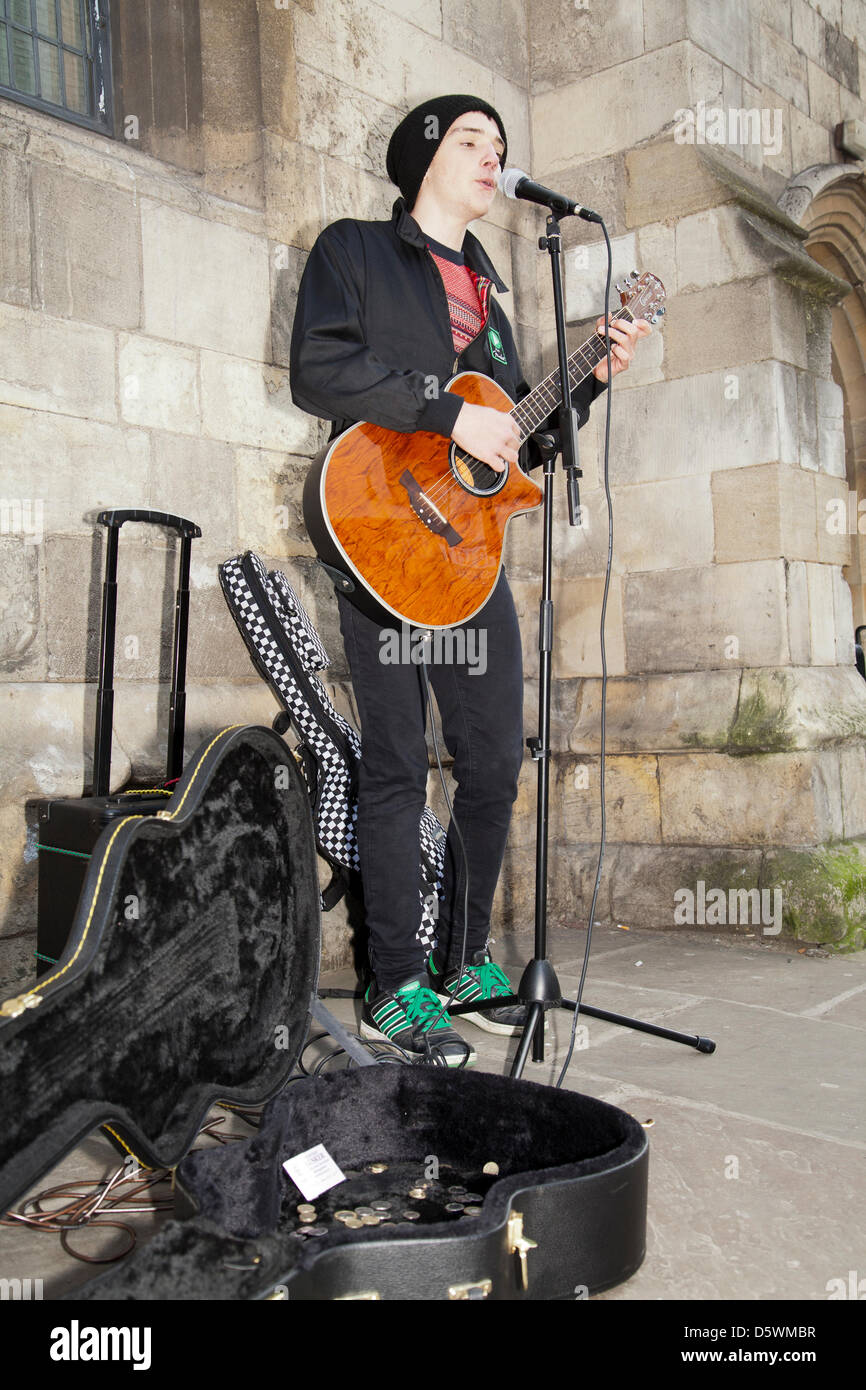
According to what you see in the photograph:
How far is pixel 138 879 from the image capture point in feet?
5.37

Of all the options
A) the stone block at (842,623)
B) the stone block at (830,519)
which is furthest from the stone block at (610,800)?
the stone block at (830,519)

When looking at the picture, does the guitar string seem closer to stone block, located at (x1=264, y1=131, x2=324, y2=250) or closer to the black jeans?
the black jeans

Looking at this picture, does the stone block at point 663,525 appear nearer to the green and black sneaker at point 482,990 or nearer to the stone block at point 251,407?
the stone block at point 251,407

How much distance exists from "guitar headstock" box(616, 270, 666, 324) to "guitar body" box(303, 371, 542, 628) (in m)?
0.34

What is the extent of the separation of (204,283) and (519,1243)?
104 inches

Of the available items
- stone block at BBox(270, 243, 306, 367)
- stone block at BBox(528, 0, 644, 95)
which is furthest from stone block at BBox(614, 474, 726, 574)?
stone block at BBox(270, 243, 306, 367)

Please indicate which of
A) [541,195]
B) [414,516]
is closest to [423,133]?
[541,195]

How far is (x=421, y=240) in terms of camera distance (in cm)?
268

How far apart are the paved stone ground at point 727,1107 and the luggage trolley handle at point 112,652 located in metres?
0.77

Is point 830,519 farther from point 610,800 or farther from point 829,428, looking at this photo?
point 610,800

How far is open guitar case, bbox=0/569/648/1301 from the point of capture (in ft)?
4.04
